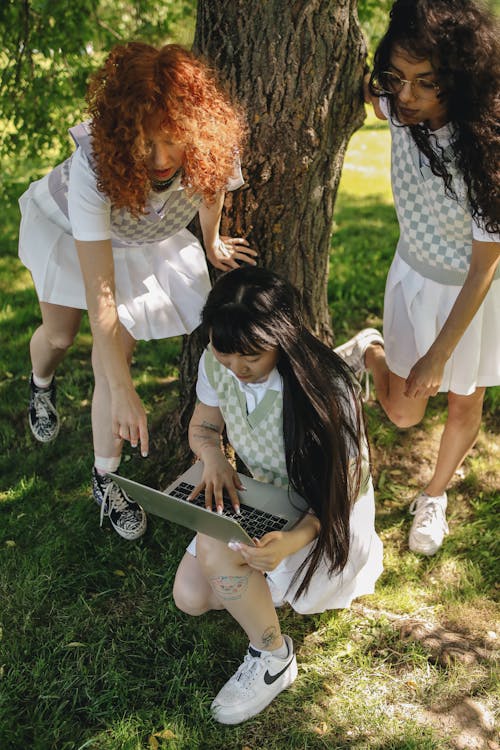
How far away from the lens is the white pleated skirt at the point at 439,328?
8.27 feet

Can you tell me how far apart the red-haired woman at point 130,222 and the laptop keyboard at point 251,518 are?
26cm

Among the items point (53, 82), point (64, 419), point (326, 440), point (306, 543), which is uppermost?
point (53, 82)

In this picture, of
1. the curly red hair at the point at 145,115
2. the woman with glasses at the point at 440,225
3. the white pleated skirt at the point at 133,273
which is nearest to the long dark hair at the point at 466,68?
the woman with glasses at the point at 440,225

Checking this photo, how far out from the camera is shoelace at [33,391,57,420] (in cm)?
307

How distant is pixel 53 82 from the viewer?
3637 mm

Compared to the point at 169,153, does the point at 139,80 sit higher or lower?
higher

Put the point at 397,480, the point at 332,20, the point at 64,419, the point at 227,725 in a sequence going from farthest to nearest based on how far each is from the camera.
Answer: the point at 64,419 < the point at 397,480 < the point at 332,20 < the point at 227,725

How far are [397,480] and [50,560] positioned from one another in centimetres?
147

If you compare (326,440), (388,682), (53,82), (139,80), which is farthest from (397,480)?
(53,82)

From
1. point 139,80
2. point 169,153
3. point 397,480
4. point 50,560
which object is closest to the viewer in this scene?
point 139,80

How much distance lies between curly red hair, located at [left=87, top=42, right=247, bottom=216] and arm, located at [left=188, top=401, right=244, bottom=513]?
687 millimetres

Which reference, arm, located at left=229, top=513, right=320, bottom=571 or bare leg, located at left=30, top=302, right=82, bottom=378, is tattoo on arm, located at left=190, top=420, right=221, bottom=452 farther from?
bare leg, located at left=30, top=302, right=82, bottom=378

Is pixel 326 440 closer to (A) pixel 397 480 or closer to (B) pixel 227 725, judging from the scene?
(B) pixel 227 725

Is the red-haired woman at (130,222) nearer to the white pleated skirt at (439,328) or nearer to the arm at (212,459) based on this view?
the arm at (212,459)
